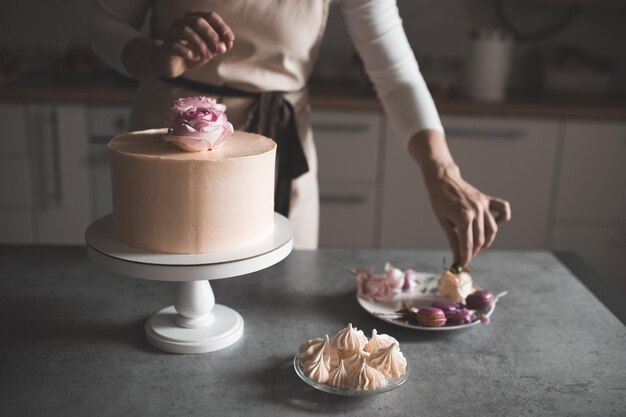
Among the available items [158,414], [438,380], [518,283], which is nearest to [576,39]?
[518,283]

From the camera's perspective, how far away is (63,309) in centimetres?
117

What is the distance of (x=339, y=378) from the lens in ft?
3.07

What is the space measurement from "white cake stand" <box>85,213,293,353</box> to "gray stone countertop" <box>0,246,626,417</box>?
0.02 m

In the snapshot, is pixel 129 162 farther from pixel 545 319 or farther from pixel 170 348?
pixel 545 319

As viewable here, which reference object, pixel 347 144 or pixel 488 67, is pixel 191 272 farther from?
pixel 488 67

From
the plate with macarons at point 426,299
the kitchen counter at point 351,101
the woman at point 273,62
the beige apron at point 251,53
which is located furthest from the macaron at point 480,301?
the kitchen counter at point 351,101

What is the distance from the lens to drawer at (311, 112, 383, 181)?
2.66 metres

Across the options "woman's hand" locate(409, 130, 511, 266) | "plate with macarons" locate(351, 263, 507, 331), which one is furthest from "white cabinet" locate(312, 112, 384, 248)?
"plate with macarons" locate(351, 263, 507, 331)

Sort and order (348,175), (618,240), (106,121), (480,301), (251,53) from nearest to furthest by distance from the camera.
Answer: (480,301), (251,53), (106,121), (348,175), (618,240)

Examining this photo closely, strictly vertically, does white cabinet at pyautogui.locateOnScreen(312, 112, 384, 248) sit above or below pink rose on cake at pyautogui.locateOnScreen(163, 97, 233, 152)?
below

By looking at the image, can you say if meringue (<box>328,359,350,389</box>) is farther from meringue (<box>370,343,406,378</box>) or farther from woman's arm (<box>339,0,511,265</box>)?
woman's arm (<box>339,0,511,265</box>)

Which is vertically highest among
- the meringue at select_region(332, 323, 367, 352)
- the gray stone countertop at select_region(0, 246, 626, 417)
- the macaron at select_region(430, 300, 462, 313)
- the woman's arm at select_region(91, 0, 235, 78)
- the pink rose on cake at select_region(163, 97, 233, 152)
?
the woman's arm at select_region(91, 0, 235, 78)

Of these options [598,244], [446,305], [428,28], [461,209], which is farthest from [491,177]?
[446,305]

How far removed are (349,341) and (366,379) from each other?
7 centimetres
